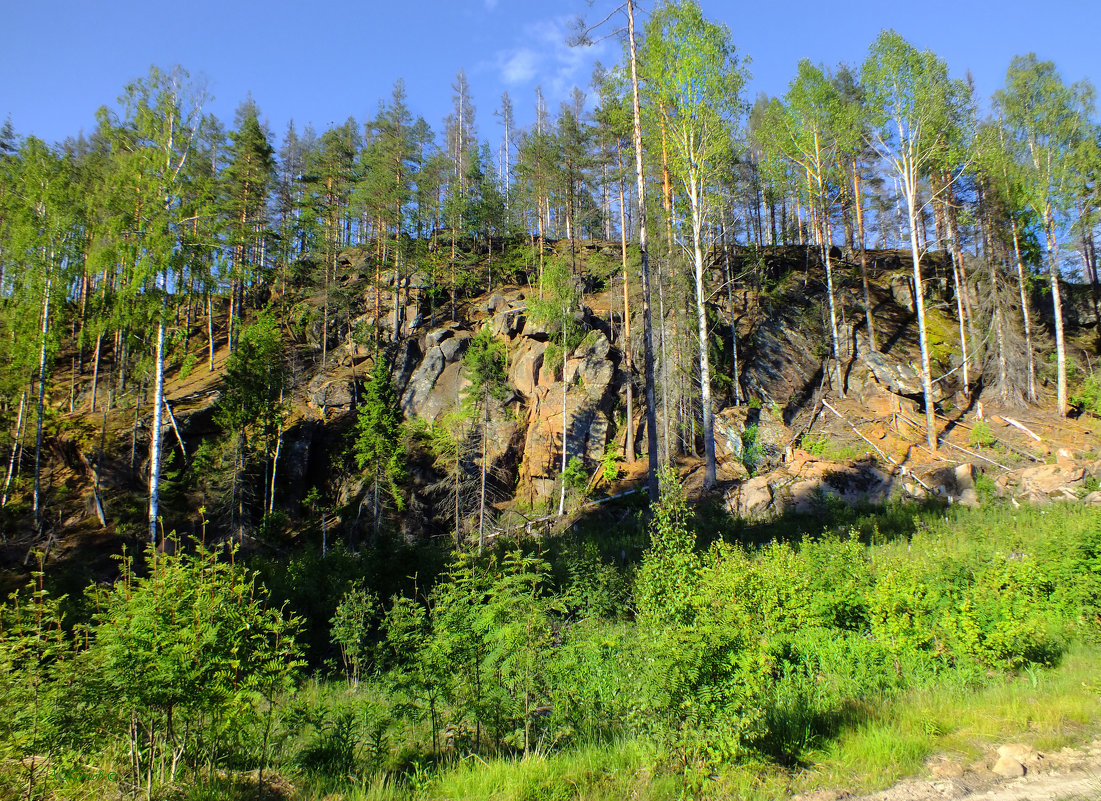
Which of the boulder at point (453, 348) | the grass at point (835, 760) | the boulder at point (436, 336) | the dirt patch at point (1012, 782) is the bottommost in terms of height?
the dirt patch at point (1012, 782)

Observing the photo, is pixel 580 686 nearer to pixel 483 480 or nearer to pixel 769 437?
pixel 483 480

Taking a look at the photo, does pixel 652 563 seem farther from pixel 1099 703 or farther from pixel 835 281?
pixel 835 281

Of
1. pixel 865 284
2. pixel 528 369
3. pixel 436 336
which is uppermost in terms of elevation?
pixel 865 284

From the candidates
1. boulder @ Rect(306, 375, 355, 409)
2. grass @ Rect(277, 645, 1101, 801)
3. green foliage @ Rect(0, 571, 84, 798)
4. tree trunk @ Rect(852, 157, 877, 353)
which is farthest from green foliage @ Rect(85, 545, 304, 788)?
tree trunk @ Rect(852, 157, 877, 353)

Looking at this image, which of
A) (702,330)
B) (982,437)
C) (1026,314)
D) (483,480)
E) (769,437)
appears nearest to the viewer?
(702,330)

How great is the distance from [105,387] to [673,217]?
100ft

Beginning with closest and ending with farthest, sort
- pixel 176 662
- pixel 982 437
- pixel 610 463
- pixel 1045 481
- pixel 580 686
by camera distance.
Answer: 1. pixel 176 662
2. pixel 580 686
3. pixel 1045 481
4. pixel 982 437
5. pixel 610 463

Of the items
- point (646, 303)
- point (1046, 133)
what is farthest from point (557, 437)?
point (1046, 133)

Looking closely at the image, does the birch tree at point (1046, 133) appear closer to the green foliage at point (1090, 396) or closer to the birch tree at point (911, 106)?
the green foliage at point (1090, 396)

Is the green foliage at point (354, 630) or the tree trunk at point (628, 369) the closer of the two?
the green foliage at point (354, 630)

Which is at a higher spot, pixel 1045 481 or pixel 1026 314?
pixel 1026 314

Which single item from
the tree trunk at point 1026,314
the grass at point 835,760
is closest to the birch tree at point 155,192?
the grass at point 835,760

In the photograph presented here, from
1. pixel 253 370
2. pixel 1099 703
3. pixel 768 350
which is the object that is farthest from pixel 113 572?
pixel 768 350

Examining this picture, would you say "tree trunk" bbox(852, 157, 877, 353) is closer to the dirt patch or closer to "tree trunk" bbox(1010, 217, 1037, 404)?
"tree trunk" bbox(1010, 217, 1037, 404)
